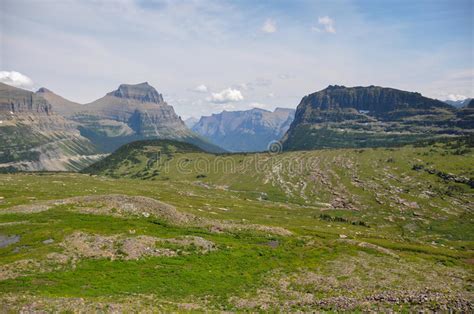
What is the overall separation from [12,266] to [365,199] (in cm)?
16187

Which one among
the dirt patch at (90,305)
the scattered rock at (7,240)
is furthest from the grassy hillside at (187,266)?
the scattered rock at (7,240)

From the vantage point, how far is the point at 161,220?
217 ft

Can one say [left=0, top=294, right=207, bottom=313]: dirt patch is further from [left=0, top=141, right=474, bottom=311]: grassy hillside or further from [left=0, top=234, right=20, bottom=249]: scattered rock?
[left=0, top=234, right=20, bottom=249]: scattered rock

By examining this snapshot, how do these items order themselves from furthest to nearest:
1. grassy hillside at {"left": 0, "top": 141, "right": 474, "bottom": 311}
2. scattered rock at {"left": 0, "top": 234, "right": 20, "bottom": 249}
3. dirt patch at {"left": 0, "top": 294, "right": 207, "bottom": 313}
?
1. scattered rock at {"left": 0, "top": 234, "right": 20, "bottom": 249}
2. grassy hillside at {"left": 0, "top": 141, "right": 474, "bottom": 311}
3. dirt patch at {"left": 0, "top": 294, "right": 207, "bottom": 313}

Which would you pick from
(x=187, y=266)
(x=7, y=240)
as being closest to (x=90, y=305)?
(x=187, y=266)

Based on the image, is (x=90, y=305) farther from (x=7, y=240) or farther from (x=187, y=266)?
(x=7, y=240)

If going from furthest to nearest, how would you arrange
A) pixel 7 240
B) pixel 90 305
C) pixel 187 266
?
pixel 7 240 < pixel 187 266 < pixel 90 305

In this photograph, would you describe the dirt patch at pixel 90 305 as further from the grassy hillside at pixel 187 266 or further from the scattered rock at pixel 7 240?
the scattered rock at pixel 7 240

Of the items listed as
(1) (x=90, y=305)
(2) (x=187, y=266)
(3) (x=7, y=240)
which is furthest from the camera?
(3) (x=7, y=240)

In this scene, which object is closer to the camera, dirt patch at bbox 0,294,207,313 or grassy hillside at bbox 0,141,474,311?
dirt patch at bbox 0,294,207,313

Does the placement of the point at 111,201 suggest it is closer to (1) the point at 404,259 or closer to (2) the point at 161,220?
(2) the point at 161,220

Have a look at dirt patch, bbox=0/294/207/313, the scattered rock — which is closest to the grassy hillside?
dirt patch, bbox=0/294/207/313

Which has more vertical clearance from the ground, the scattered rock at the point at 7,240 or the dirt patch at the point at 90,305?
the scattered rock at the point at 7,240

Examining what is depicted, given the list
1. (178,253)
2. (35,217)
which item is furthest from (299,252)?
(35,217)
